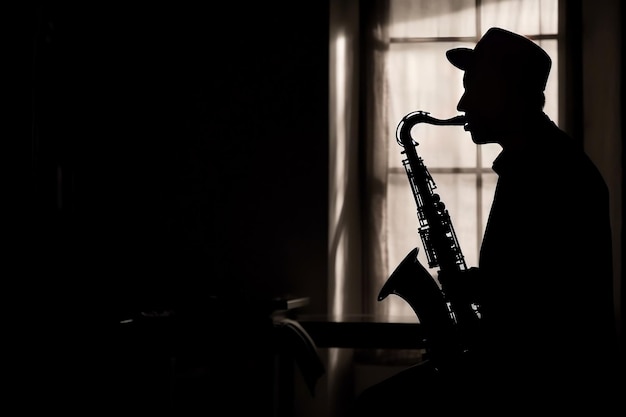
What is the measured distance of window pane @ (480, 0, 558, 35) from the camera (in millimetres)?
4418

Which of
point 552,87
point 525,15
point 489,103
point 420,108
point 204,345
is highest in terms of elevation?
point 525,15

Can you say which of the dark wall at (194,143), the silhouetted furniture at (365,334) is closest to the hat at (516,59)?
the silhouetted furniture at (365,334)

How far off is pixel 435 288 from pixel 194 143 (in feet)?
7.24

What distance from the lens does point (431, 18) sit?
454 centimetres

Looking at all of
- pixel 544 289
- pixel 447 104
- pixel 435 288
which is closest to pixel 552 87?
pixel 447 104

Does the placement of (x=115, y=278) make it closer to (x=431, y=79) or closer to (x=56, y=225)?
(x=56, y=225)

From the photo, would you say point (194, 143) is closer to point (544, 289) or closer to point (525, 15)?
point (525, 15)

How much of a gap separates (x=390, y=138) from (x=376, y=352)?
1.41 m

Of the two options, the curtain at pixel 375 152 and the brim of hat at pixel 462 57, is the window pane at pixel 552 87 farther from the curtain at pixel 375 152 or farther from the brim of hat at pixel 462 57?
the brim of hat at pixel 462 57

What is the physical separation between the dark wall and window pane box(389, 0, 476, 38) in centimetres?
69

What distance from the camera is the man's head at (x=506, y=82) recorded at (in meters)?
1.89

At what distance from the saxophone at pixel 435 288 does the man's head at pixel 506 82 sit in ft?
0.88


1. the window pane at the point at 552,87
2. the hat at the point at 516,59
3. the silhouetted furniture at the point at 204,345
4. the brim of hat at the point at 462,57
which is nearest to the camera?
the hat at the point at 516,59

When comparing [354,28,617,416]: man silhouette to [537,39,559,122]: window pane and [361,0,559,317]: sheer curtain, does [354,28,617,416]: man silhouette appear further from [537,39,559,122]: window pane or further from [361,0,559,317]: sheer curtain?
[537,39,559,122]: window pane
